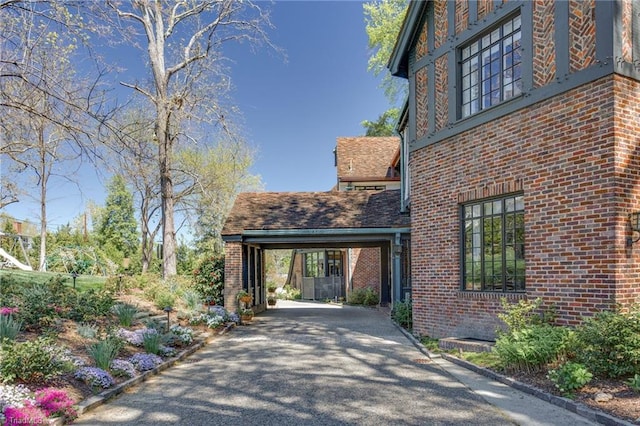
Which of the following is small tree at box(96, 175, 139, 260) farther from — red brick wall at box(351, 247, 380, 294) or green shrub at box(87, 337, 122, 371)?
green shrub at box(87, 337, 122, 371)

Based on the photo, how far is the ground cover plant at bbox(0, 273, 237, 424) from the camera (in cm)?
475

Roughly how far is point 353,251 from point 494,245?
16.0 metres

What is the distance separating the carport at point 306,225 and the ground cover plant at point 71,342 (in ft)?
8.00

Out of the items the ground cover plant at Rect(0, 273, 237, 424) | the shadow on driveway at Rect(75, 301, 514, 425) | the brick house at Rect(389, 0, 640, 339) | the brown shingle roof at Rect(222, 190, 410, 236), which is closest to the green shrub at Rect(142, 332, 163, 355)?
the ground cover plant at Rect(0, 273, 237, 424)

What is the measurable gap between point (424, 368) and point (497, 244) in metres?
2.75

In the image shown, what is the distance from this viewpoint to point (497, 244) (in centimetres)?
812

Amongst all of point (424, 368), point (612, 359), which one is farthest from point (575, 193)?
point (424, 368)

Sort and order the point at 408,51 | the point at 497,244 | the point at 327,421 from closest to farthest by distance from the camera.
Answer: the point at 327,421, the point at 497,244, the point at 408,51

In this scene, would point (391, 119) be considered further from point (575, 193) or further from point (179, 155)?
point (575, 193)

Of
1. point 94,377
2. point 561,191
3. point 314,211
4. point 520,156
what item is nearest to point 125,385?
point 94,377

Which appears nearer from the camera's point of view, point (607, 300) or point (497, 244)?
point (607, 300)

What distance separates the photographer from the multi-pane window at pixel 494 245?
7.73 m

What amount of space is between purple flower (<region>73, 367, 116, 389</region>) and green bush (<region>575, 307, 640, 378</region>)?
631cm

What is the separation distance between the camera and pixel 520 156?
7.56m
